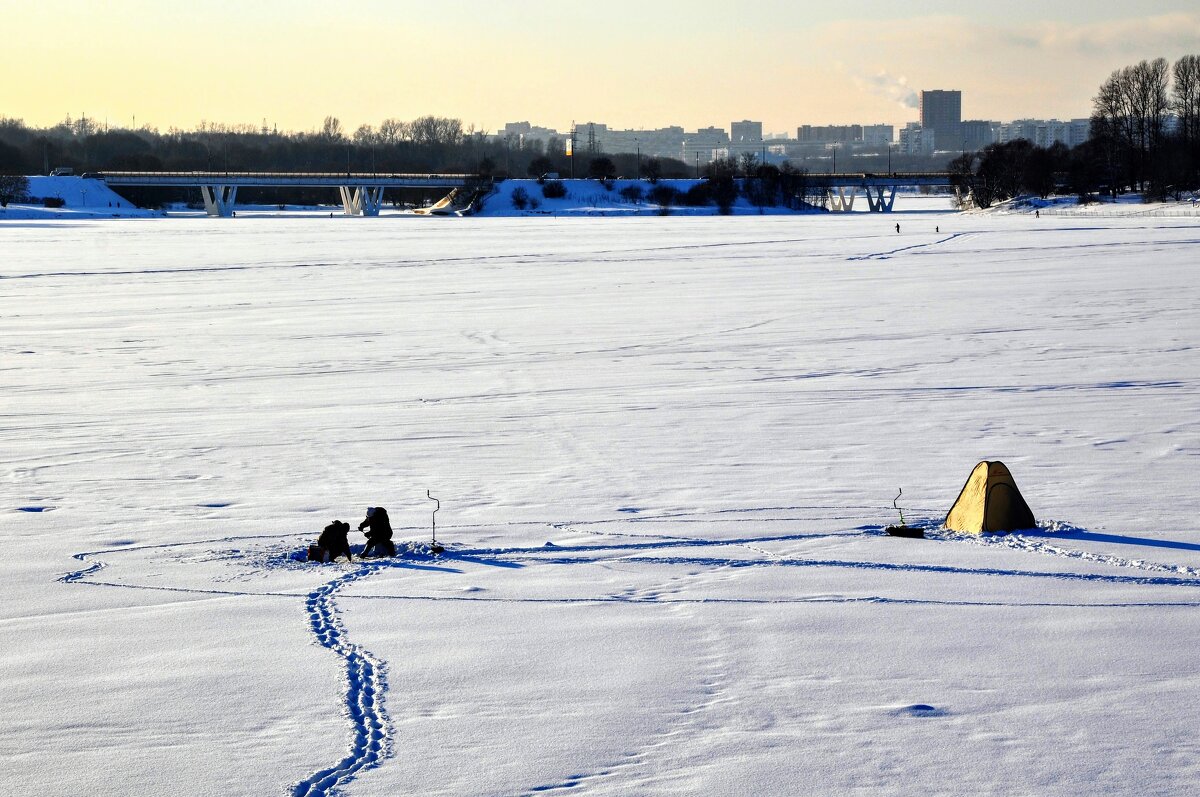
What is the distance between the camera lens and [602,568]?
7.66m

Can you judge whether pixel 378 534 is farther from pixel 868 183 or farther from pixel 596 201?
pixel 868 183

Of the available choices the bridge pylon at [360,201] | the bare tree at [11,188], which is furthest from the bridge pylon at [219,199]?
the bare tree at [11,188]

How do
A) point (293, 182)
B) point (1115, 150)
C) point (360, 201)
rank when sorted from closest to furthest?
point (1115, 150) → point (360, 201) → point (293, 182)

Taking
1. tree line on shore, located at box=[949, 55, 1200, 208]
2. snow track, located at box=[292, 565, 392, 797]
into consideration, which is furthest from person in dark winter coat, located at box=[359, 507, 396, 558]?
tree line on shore, located at box=[949, 55, 1200, 208]

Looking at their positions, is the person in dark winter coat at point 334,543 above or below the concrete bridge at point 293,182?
below

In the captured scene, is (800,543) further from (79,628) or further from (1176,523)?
(79,628)

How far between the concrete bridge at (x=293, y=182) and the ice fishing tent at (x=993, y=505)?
119m

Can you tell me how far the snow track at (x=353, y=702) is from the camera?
4.75 meters

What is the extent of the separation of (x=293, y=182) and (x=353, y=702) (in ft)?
439

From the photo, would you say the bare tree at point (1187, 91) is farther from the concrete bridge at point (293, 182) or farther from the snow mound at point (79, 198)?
the snow mound at point (79, 198)

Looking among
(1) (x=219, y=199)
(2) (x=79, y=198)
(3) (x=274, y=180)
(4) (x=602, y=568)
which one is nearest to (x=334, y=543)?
(4) (x=602, y=568)

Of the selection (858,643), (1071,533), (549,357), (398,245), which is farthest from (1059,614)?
(398,245)

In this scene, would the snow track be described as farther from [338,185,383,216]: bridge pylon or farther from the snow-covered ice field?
[338,185,383,216]: bridge pylon

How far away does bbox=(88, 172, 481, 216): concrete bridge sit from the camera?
126m
